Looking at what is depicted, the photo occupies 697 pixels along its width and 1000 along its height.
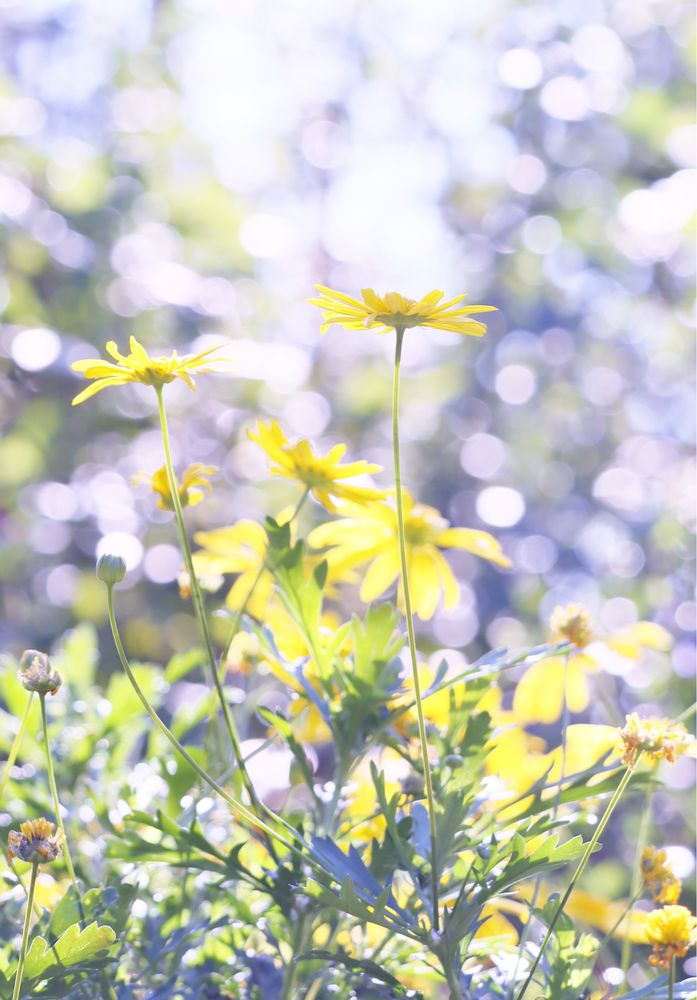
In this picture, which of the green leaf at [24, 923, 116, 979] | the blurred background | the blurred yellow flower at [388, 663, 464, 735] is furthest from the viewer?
the blurred background

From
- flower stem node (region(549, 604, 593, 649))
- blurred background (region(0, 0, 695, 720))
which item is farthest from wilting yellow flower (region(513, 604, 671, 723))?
blurred background (region(0, 0, 695, 720))

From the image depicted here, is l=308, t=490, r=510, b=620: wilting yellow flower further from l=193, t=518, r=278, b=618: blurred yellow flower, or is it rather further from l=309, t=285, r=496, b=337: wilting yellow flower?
l=309, t=285, r=496, b=337: wilting yellow flower

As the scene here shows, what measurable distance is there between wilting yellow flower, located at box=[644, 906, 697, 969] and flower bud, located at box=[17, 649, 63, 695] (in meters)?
0.23

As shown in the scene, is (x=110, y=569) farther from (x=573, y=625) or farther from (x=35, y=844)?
(x=573, y=625)

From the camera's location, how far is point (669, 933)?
0.36 metres

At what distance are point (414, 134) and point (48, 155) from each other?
1109 millimetres

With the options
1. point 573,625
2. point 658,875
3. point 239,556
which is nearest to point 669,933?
point 658,875

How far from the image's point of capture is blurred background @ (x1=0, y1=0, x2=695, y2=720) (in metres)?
2.18

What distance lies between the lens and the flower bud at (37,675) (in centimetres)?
36

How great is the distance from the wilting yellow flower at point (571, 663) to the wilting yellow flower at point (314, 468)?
0.12 meters

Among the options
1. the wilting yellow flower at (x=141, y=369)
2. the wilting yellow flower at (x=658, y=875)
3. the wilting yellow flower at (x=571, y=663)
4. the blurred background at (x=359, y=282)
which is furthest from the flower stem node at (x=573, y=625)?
the blurred background at (x=359, y=282)

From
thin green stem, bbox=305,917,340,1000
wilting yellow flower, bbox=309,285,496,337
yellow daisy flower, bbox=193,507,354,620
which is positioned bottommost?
thin green stem, bbox=305,917,340,1000

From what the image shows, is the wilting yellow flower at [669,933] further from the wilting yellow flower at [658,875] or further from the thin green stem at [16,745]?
the thin green stem at [16,745]

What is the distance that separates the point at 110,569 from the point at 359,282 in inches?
93.3
